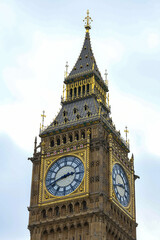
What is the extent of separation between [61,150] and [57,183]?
13.2 feet

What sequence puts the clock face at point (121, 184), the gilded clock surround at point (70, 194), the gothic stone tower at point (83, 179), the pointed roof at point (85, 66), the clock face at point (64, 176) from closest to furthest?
the gothic stone tower at point (83, 179) → the gilded clock surround at point (70, 194) → the clock face at point (64, 176) → the clock face at point (121, 184) → the pointed roof at point (85, 66)

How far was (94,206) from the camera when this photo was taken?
80.3 m

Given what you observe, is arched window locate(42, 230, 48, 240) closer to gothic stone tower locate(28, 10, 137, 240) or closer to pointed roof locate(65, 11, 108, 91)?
gothic stone tower locate(28, 10, 137, 240)

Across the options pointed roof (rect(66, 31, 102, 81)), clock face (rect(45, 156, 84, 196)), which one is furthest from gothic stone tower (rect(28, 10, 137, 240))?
pointed roof (rect(66, 31, 102, 81))

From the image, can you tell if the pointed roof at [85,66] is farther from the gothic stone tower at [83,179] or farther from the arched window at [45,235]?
the arched window at [45,235]

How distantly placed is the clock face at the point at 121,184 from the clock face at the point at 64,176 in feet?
13.2

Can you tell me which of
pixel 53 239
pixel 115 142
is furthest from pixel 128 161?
pixel 53 239

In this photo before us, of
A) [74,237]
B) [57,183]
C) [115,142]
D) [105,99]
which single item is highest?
[105,99]

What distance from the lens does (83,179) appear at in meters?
82.3

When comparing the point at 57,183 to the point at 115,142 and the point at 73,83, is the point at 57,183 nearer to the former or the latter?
the point at 115,142

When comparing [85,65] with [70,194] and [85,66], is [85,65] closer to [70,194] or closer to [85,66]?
[85,66]

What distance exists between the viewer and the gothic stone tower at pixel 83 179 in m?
80.6

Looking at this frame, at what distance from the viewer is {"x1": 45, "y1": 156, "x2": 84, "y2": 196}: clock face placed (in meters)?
Answer: 82.8

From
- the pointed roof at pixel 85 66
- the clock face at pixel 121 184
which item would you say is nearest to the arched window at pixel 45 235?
the clock face at pixel 121 184
